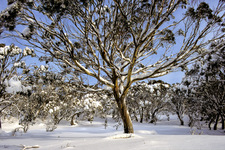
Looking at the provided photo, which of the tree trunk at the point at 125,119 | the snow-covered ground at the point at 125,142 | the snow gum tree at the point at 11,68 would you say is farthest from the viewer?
the snow gum tree at the point at 11,68

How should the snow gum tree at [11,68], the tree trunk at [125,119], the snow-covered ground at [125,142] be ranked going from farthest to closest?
the snow gum tree at [11,68], the tree trunk at [125,119], the snow-covered ground at [125,142]

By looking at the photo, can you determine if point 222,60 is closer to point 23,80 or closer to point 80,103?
point 80,103

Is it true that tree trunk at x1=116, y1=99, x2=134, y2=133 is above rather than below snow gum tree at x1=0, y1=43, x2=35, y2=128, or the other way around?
below

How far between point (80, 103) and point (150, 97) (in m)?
12.9

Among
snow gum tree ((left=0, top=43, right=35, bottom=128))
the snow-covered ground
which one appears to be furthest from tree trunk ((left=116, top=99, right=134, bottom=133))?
snow gum tree ((left=0, top=43, right=35, bottom=128))

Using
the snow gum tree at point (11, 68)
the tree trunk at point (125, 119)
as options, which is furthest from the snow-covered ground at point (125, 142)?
the snow gum tree at point (11, 68)

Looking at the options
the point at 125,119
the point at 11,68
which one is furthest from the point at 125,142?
the point at 11,68

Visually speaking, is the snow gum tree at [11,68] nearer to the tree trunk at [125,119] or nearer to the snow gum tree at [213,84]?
the tree trunk at [125,119]

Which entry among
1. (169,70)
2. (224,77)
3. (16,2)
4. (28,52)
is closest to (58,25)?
(16,2)

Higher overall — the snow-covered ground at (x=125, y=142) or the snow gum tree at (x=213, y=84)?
the snow gum tree at (x=213, y=84)

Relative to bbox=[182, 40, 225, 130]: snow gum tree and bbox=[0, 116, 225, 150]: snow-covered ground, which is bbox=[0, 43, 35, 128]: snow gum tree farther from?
bbox=[182, 40, 225, 130]: snow gum tree

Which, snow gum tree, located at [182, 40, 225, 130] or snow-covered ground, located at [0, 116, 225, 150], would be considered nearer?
snow-covered ground, located at [0, 116, 225, 150]

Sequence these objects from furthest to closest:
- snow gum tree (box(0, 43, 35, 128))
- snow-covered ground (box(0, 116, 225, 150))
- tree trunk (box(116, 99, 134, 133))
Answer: snow gum tree (box(0, 43, 35, 128)) < tree trunk (box(116, 99, 134, 133)) < snow-covered ground (box(0, 116, 225, 150))

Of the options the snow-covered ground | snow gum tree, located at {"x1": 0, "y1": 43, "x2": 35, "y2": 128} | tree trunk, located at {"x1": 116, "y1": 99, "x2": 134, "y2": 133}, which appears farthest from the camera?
snow gum tree, located at {"x1": 0, "y1": 43, "x2": 35, "y2": 128}
